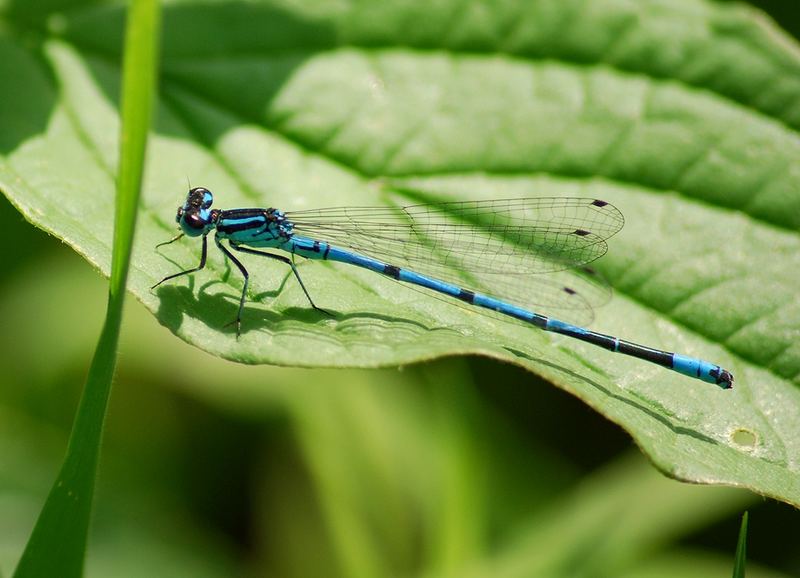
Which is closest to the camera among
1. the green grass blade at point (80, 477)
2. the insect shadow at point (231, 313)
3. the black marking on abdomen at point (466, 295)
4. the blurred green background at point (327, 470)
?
the green grass blade at point (80, 477)

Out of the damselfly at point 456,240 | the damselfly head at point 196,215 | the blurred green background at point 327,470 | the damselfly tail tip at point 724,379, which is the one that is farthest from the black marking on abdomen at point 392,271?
the damselfly tail tip at point 724,379

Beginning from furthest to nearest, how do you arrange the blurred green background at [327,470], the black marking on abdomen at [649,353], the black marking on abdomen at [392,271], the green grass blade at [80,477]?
the blurred green background at [327,470]
the black marking on abdomen at [392,271]
the black marking on abdomen at [649,353]
the green grass blade at [80,477]

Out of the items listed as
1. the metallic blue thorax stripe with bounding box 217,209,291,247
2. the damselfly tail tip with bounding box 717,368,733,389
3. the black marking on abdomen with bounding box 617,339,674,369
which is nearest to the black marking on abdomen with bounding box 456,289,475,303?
the black marking on abdomen with bounding box 617,339,674,369

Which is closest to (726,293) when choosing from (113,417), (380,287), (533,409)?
(380,287)

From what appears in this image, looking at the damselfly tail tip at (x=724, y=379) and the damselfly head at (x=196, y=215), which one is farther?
the damselfly head at (x=196, y=215)

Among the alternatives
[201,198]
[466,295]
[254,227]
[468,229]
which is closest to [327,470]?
[466,295]

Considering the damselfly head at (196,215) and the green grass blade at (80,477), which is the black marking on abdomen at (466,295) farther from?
the green grass blade at (80,477)

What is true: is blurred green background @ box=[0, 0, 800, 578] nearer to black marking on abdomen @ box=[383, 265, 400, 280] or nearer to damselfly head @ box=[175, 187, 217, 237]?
black marking on abdomen @ box=[383, 265, 400, 280]
